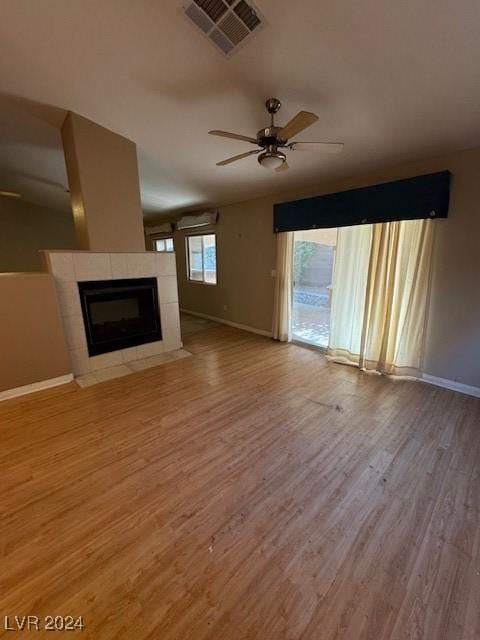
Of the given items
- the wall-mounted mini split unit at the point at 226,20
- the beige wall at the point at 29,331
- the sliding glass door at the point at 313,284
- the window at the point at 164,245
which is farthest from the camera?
the window at the point at 164,245

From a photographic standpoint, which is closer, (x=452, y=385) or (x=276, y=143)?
(x=276, y=143)

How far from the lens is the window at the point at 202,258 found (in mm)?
5844

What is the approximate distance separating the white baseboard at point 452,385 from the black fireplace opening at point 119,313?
3.51 meters

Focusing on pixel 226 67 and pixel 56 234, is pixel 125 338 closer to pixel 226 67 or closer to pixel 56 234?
pixel 226 67

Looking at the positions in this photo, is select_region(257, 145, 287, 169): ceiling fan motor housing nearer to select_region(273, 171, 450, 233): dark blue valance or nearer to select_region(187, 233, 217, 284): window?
select_region(273, 171, 450, 233): dark blue valance

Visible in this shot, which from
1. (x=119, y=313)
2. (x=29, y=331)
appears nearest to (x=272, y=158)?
(x=119, y=313)

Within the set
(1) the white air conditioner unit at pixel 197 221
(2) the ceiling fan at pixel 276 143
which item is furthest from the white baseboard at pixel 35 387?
(1) the white air conditioner unit at pixel 197 221

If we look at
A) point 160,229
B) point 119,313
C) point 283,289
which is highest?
point 160,229

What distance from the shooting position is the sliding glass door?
386cm

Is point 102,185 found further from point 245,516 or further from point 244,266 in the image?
point 245,516

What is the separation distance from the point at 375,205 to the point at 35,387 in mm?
4300

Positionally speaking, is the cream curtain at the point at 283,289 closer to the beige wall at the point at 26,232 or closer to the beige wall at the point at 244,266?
the beige wall at the point at 244,266

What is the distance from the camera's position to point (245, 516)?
1524mm

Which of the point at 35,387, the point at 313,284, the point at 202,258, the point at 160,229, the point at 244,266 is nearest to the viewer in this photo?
the point at 35,387
